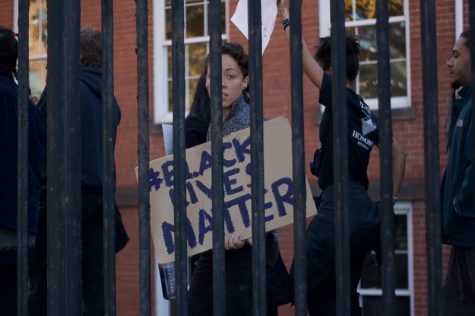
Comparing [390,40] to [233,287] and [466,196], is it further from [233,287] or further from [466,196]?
[233,287]

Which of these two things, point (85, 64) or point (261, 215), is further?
point (85, 64)

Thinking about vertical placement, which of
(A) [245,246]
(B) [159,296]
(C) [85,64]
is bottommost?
(B) [159,296]

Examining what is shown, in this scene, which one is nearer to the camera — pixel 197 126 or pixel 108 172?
pixel 108 172

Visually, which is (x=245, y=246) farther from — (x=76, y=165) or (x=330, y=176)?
(x=76, y=165)

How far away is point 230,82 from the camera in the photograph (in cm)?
443

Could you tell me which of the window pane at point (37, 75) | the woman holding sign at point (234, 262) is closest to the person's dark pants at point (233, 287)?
the woman holding sign at point (234, 262)

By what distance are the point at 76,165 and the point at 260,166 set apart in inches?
22.1

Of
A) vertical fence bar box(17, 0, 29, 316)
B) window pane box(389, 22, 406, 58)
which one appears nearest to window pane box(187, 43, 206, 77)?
window pane box(389, 22, 406, 58)

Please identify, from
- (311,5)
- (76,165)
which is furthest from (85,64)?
(311,5)

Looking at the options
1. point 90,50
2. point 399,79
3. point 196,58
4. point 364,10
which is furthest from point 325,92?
point 196,58

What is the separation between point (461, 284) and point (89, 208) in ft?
5.99

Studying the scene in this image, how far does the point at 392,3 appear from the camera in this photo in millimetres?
10391

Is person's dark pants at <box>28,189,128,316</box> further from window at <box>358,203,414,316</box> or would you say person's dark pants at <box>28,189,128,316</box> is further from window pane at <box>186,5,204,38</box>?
window pane at <box>186,5,204,38</box>

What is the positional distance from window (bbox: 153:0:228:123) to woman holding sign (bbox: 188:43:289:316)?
23.0ft
